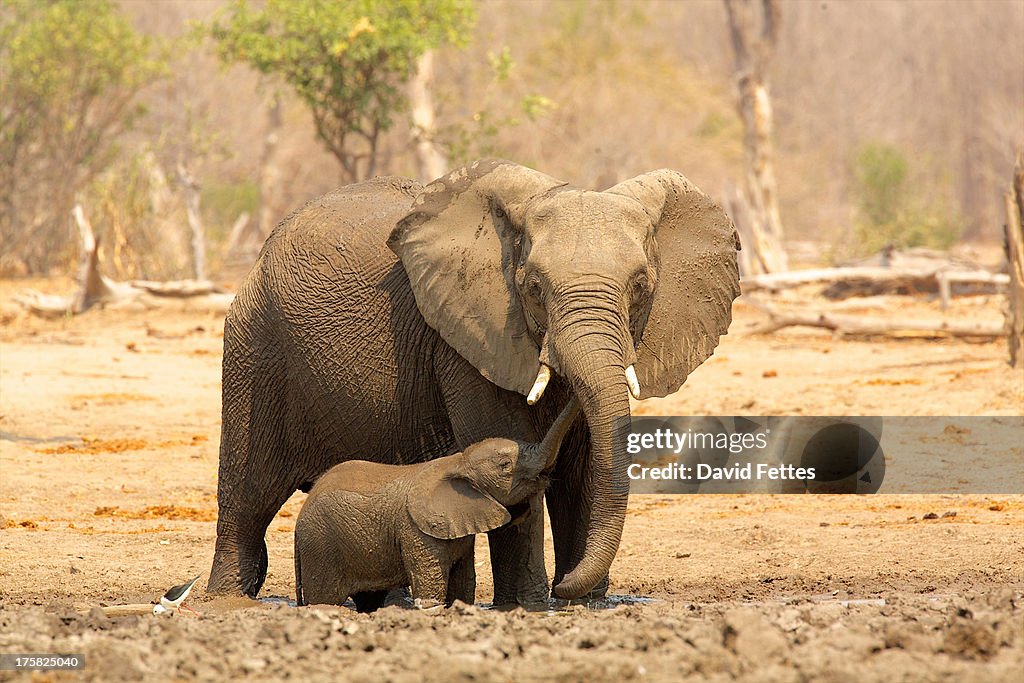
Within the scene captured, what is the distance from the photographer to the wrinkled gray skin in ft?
20.0

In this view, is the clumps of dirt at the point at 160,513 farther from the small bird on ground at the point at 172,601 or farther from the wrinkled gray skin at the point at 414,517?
the wrinkled gray skin at the point at 414,517

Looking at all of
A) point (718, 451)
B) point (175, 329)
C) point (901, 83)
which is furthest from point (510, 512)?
point (901, 83)

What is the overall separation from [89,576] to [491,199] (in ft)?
10.6

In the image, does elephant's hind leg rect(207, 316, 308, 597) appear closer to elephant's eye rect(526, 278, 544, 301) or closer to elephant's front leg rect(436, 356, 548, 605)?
elephant's front leg rect(436, 356, 548, 605)

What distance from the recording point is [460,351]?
6.22m

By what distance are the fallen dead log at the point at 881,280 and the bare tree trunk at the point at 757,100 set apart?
437cm

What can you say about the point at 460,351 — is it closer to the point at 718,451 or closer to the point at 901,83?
the point at 718,451

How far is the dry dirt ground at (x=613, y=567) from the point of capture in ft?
16.3

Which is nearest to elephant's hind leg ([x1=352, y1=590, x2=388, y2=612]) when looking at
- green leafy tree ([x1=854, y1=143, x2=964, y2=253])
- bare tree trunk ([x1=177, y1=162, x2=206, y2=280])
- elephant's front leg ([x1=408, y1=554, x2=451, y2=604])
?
elephant's front leg ([x1=408, y1=554, x2=451, y2=604])

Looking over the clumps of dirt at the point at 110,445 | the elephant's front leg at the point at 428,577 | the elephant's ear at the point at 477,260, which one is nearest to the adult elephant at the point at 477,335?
the elephant's ear at the point at 477,260

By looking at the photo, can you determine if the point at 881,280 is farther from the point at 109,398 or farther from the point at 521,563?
the point at 521,563

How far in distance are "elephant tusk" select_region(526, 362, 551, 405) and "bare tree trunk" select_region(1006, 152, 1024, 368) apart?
8699 mm

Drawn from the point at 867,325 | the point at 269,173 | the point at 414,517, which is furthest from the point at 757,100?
the point at 414,517

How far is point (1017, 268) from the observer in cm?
1334
